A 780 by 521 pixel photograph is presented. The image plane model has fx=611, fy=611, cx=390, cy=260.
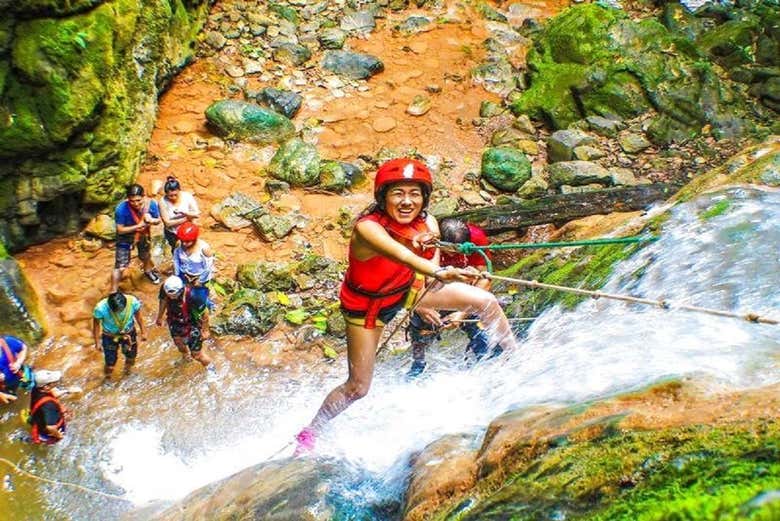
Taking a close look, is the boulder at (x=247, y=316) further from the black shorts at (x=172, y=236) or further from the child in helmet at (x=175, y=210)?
the child in helmet at (x=175, y=210)

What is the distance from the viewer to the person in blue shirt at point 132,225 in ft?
22.7

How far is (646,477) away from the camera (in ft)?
6.82

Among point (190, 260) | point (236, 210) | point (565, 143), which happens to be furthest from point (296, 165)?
point (565, 143)

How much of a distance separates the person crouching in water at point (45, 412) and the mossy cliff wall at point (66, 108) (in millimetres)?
3117

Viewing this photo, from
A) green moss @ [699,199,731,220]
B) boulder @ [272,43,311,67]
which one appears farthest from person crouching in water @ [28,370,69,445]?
boulder @ [272,43,311,67]

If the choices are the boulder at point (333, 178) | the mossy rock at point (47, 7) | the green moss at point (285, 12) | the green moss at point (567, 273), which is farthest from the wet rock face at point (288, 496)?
the green moss at point (285, 12)

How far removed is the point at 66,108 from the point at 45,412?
3.84m

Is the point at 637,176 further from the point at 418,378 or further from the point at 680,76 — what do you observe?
the point at 418,378

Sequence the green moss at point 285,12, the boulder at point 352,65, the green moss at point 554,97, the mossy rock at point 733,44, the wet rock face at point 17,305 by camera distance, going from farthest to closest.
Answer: the green moss at point 285,12 → the mossy rock at point 733,44 → the boulder at point 352,65 → the green moss at point 554,97 → the wet rock face at point 17,305

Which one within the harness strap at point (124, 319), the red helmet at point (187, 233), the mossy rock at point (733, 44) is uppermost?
the mossy rock at point (733, 44)

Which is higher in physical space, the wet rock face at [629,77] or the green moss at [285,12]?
the green moss at [285,12]

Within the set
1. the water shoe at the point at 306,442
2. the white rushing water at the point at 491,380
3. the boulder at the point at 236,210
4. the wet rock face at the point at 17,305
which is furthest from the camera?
the boulder at the point at 236,210

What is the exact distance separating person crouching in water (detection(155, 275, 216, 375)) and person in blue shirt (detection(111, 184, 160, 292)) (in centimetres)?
117

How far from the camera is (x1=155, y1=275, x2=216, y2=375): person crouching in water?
5891mm
